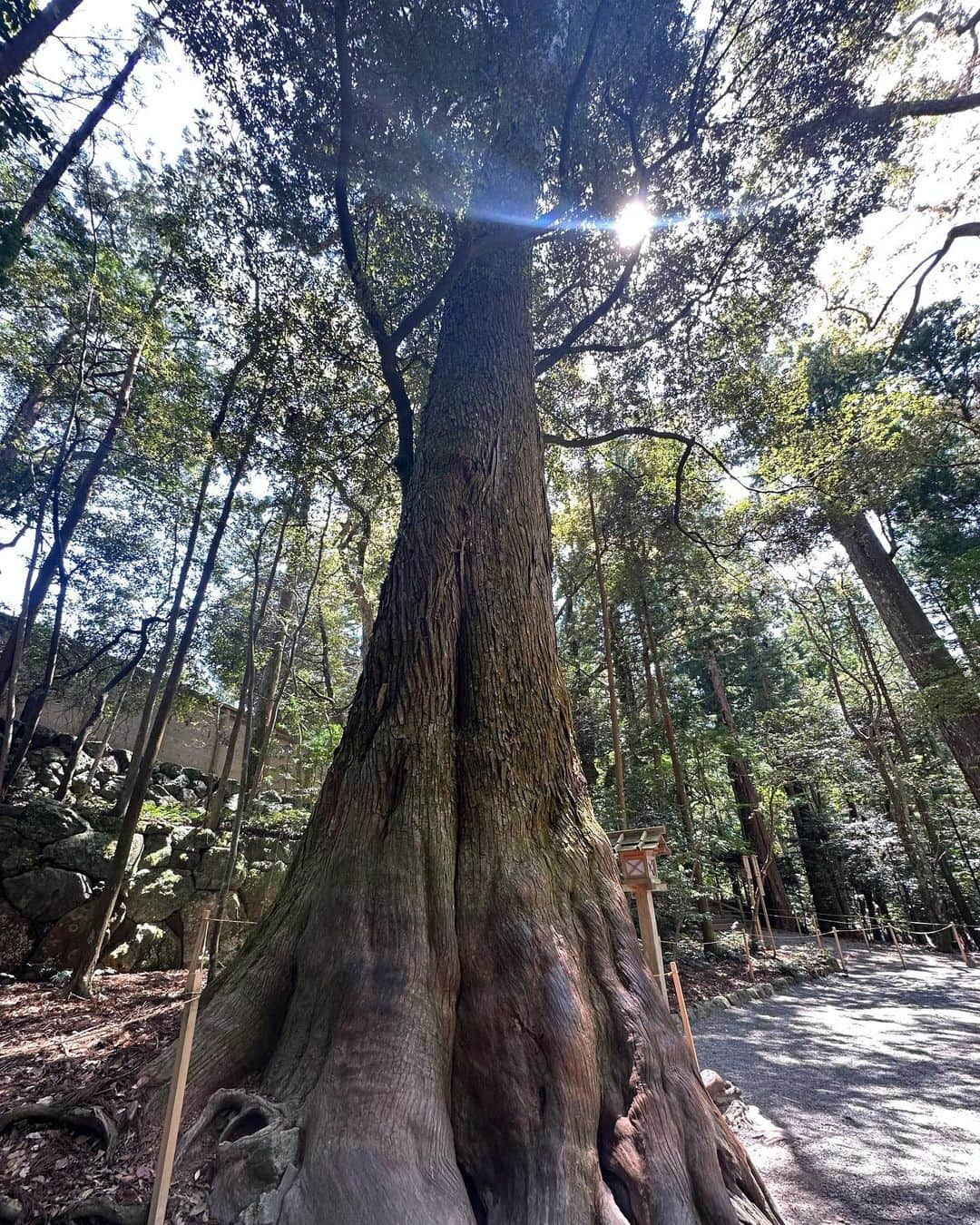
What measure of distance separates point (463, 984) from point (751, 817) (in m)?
14.1

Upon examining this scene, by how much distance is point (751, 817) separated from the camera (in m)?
13.8

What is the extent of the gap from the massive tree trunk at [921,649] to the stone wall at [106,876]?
9.76 metres

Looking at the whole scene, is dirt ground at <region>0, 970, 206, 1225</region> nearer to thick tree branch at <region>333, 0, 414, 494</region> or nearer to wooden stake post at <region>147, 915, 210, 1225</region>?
wooden stake post at <region>147, 915, 210, 1225</region>

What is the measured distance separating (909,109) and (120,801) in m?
12.6

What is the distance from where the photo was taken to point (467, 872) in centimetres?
225

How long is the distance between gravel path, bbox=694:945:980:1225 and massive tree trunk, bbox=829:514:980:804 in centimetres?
410

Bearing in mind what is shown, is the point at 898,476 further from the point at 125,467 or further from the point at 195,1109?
the point at 125,467

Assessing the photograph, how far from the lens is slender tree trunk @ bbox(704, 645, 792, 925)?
1386 cm

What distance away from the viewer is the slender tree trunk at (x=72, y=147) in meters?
4.80

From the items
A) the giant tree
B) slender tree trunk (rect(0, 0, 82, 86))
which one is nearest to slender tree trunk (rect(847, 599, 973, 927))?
the giant tree

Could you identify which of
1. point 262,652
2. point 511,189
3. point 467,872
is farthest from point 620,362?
point 262,652

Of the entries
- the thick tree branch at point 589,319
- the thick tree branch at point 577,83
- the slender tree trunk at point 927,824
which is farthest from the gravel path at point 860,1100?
the slender tree trunk at point 927,824

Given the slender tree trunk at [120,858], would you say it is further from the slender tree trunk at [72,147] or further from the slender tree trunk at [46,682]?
the slender tree trunk at [72,147]

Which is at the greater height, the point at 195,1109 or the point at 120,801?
the point at 120,801
